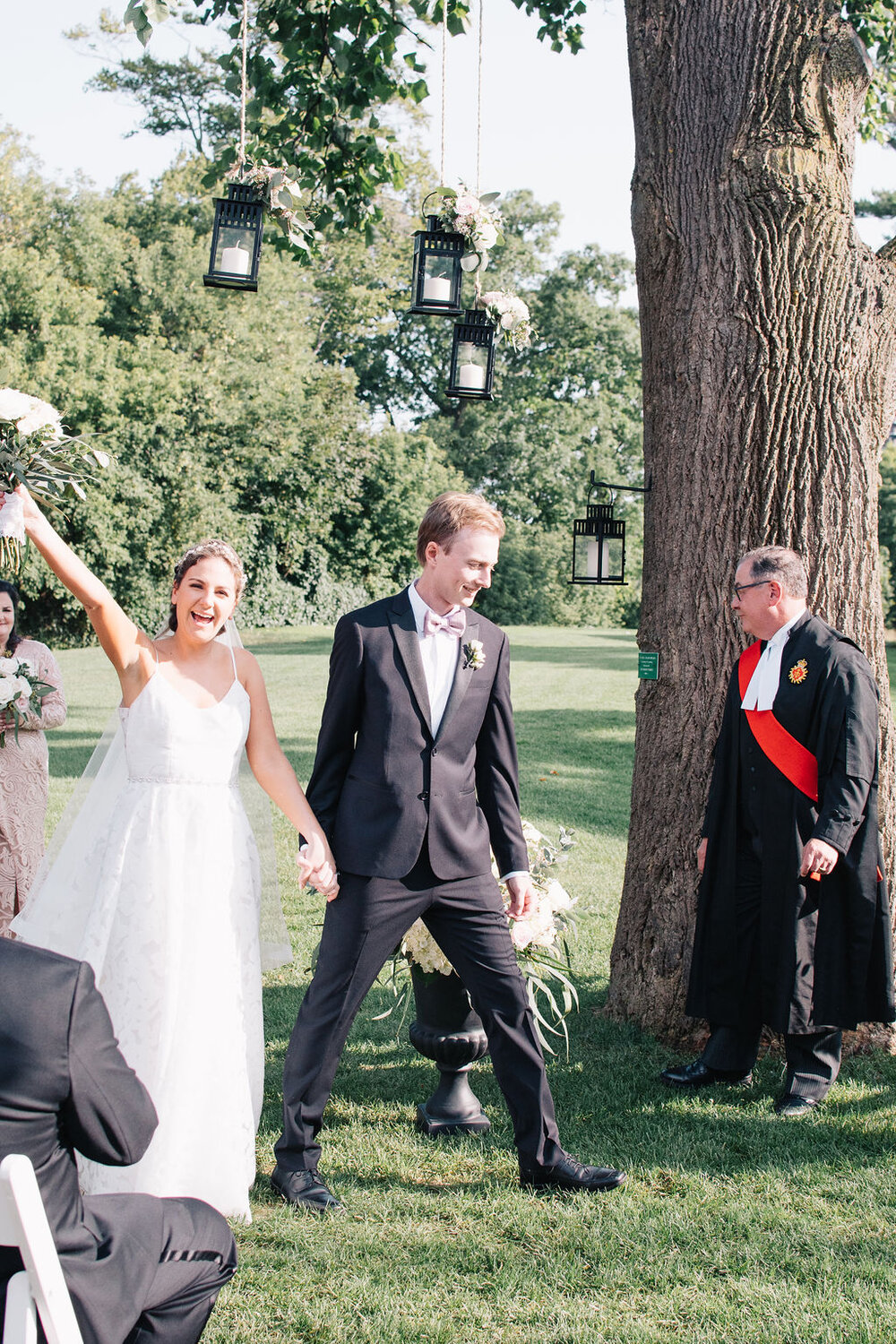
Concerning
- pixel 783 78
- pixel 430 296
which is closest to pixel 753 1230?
pixel 430 296

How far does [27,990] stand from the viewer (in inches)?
76.4

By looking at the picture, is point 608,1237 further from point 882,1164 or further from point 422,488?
point 422,488

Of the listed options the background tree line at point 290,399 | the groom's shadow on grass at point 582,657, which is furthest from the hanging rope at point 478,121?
the background tree line at point 290,399

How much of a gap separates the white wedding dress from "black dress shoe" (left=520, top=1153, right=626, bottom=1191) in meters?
0.92

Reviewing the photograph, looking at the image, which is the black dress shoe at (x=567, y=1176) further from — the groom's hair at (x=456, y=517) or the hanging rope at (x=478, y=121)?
the hanging rope at (x=478, y=121)

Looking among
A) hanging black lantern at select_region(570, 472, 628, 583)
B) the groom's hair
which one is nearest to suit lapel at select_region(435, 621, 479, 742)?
the groom's hair

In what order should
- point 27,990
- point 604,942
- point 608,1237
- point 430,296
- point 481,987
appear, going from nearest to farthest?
point 27,990
point 608,1237
point 481,987
point 430,296
point 604,942

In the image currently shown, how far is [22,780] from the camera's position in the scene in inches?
219

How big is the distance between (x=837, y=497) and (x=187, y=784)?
10.0ft

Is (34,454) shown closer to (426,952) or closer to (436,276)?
(426,952)

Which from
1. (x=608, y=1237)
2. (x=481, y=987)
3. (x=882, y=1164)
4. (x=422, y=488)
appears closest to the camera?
(x=608, y=1237)

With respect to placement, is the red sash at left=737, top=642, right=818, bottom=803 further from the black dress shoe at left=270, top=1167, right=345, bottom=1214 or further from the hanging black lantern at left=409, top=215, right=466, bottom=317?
the hanging black lantern at left=409, top=215, right=466, bottom=317

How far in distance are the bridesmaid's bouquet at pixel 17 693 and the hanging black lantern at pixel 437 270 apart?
2537 millimetres

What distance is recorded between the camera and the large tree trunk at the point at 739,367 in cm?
507
